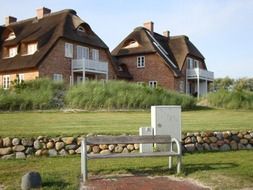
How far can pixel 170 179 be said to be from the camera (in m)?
7.99

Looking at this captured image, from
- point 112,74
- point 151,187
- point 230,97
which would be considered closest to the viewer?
point 151,187

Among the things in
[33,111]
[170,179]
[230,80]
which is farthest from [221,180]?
[230,80]

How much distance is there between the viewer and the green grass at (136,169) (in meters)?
7.46

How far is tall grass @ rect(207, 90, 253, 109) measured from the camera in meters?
28.2

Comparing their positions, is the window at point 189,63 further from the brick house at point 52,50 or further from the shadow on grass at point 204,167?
the shadow on grass at point 204,167

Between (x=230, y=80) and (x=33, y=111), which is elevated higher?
(x=230, y=80)

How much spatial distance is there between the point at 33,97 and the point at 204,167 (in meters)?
14.8

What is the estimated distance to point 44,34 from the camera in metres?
32.8

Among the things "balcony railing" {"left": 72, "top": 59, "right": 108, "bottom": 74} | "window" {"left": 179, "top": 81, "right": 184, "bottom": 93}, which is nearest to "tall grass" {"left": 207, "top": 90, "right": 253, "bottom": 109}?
"balcony railing" {"left": 72, "top": 59, "right": 108, "bottom": 74}

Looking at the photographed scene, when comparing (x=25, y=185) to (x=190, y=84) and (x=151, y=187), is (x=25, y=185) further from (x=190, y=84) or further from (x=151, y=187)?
(x=190, y=84)

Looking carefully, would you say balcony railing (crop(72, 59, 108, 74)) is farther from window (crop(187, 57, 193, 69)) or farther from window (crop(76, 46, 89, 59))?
window (crop(187, 57, 193, 69))

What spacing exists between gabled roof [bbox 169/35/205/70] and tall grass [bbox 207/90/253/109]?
1467cm

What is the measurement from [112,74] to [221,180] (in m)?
32.4

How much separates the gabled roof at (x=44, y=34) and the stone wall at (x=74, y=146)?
70.2 ft
